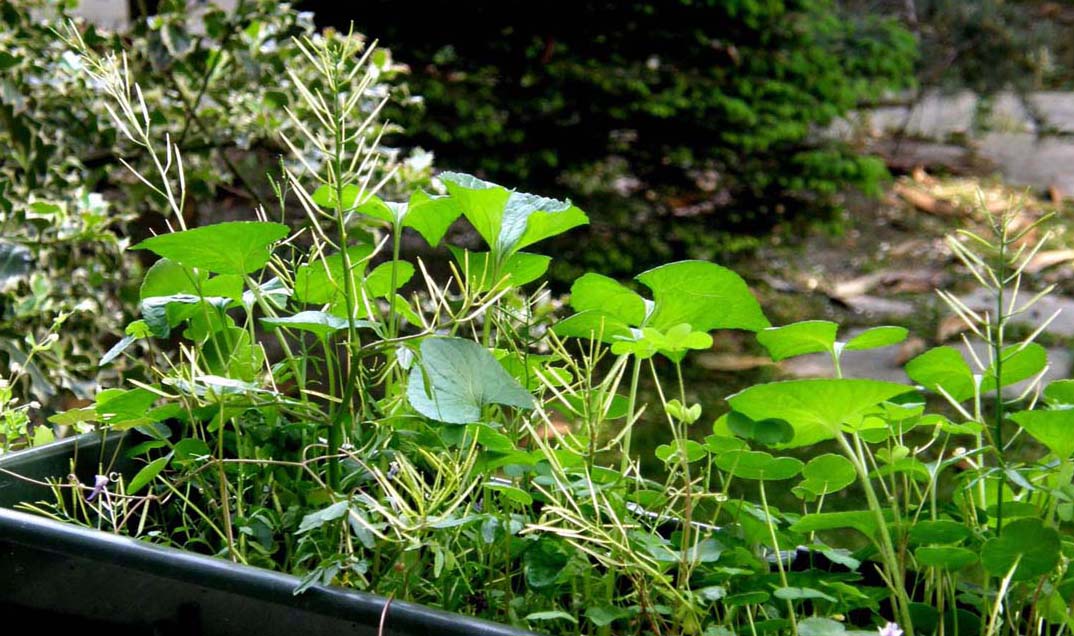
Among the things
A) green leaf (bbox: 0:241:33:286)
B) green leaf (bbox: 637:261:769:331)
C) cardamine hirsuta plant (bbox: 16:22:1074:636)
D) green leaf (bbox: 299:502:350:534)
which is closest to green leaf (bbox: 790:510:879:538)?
cardamine hirsuta plant (bbox: 16:22:1074:636)

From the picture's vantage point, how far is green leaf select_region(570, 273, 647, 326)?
2.14 feet

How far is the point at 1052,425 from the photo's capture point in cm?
55

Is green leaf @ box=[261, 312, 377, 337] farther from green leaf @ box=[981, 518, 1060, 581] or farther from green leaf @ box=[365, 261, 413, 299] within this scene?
green leaf @ box=[981, 518, 1060, 581]

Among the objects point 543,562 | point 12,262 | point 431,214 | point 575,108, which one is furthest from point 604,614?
point 575,108

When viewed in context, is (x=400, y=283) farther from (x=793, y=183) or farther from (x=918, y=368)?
(x=793, y=183)

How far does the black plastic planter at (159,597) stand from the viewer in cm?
53

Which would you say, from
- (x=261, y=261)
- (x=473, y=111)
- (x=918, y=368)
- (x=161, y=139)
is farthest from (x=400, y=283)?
(x=473, y=111)

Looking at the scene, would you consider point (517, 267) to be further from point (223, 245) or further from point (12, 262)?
point (12, 262)

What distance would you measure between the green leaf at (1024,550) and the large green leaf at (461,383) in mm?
235

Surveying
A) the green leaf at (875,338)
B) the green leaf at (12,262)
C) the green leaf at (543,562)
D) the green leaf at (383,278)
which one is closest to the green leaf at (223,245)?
the green leaf at (383,278)

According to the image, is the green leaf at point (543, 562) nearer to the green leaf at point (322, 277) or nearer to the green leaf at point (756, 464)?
the green leaf at point (756, 464)

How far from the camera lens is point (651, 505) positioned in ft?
2.18

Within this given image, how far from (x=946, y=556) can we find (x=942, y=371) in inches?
4.6

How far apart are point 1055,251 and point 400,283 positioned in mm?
3602
